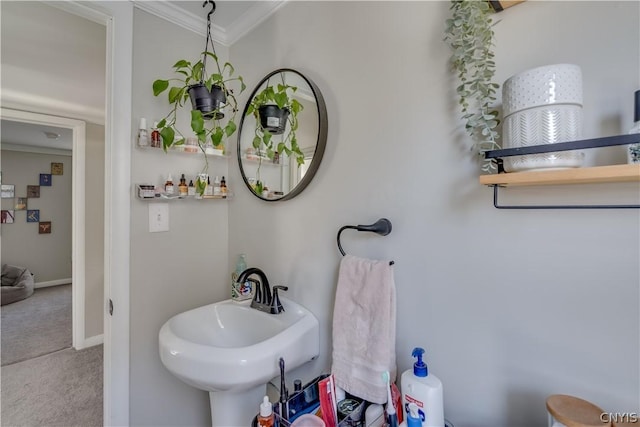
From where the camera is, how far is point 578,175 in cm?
52

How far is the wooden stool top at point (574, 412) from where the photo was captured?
51cm

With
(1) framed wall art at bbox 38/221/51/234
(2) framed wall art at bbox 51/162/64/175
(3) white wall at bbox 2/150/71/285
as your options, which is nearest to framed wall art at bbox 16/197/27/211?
(3) white wall at bbox 2/150/71/285

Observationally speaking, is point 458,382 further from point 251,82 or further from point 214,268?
point 251,82

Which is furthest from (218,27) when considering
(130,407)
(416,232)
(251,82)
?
(130,407)

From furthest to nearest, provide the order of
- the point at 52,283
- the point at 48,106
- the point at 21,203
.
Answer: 1. the point at 52,283
2. the point at 21,203
3. the point at 48,106

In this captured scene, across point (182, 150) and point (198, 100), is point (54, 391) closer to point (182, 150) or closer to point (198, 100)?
point (182, 150)

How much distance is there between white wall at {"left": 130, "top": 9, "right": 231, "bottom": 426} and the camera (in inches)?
52.1

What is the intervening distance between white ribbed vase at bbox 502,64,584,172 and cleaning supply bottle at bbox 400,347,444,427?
52cm

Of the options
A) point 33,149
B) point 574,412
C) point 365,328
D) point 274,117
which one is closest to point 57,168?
point 33,149

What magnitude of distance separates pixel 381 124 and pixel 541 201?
0.51 metres

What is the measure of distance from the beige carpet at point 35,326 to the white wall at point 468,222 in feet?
9.87

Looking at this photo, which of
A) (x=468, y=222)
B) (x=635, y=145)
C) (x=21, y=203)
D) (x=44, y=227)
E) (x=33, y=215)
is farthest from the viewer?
(x=44, y=227)

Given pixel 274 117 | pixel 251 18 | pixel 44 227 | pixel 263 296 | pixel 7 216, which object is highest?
pixel 251 18

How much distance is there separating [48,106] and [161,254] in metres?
2.56
